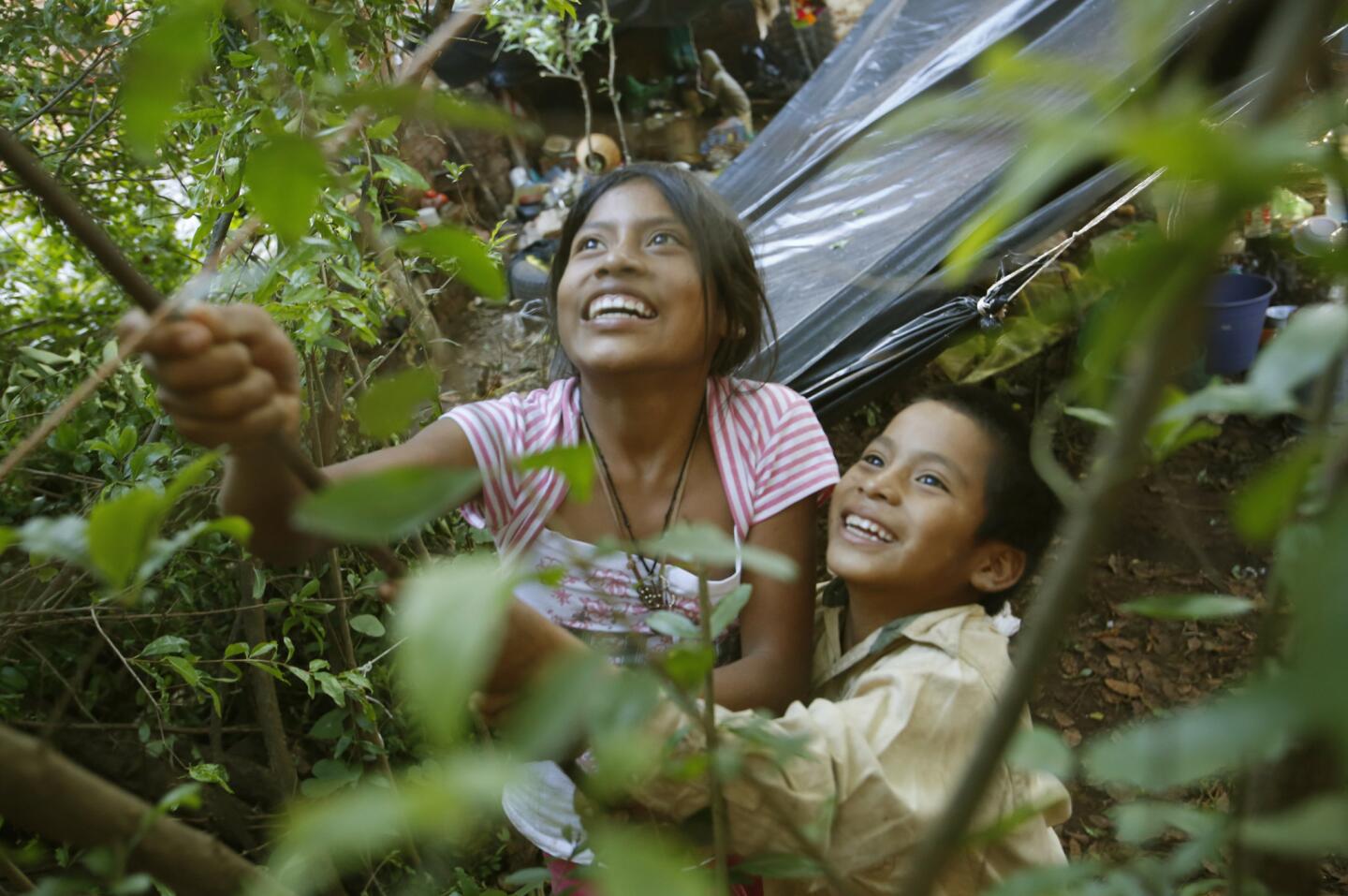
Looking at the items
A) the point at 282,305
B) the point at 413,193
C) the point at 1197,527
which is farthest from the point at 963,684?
the point at 413,193

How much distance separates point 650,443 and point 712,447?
0.08 meters

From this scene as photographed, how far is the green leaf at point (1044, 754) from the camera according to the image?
1.38 ft

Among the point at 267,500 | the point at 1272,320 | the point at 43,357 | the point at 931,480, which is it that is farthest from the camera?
the point at 1272,320

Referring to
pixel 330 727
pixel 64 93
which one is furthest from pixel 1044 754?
pixel 64 93

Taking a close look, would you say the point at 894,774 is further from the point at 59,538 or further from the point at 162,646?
the point at 162,646

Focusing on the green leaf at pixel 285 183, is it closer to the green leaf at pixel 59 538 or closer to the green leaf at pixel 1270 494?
the green leaf at pixel 59 538

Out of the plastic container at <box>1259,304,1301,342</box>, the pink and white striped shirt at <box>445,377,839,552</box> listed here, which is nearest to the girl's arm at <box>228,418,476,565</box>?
the pink and white striped shirt at <box>445,377,839,552</box>

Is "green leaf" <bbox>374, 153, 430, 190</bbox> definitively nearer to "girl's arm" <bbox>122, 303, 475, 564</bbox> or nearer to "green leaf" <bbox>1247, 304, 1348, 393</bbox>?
"girl's arm" <bbox>122, 303, 475, 564</bbox>

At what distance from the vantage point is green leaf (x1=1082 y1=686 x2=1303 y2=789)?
25 cm

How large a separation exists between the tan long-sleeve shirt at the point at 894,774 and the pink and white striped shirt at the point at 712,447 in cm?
22

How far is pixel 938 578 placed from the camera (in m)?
1.20

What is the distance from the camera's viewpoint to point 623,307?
1186mm

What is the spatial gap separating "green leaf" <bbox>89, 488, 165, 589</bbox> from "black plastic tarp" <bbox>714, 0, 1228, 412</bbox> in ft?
4.57

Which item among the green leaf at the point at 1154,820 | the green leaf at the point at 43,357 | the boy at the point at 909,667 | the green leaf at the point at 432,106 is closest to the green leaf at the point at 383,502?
the green leaf at the point at 432,106
